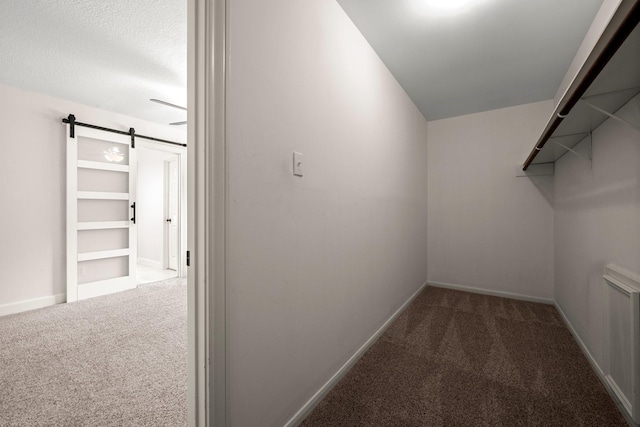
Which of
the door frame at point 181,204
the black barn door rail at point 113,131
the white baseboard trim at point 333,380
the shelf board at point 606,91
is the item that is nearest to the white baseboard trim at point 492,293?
the white baseboard trim at point 333,380

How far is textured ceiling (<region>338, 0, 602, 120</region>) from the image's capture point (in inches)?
72.0

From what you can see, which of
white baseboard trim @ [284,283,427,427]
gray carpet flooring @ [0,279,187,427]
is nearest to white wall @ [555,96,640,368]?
white baseboard trim @ [284,283,427,427]

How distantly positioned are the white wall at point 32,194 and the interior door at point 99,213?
0.11 meters

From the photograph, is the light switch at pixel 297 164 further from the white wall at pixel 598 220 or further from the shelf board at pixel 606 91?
the white wall at pixel 598 220

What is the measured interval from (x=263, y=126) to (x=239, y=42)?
1.11 ft

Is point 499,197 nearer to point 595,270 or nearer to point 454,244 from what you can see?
point 454,244

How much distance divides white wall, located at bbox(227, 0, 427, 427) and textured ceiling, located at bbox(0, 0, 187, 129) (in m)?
1.16

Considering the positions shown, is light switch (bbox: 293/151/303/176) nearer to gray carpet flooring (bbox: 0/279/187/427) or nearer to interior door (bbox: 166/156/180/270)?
gray carpet flooring (bbox: 0/279/187/427)

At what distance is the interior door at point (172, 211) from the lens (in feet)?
16.6

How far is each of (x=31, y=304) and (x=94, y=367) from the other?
2116 millimetres

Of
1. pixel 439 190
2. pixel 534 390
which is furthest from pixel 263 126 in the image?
pixel 439 190

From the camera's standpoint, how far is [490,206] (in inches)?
141

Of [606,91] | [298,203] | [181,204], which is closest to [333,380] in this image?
[298,203]

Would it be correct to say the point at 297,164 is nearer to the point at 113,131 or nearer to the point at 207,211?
the point at 207,211
